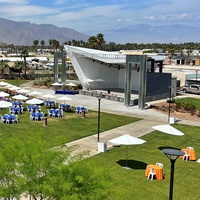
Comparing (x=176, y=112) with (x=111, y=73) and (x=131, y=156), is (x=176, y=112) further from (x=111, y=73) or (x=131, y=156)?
(x=111, y=73)

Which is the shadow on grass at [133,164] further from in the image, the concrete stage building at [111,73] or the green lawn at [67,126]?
the concrete stage building at [111,73]

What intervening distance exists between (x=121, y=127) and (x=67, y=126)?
15.6ft

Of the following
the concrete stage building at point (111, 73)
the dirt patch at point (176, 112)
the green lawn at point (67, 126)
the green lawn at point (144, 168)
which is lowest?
the green lawn at point (144, 168)

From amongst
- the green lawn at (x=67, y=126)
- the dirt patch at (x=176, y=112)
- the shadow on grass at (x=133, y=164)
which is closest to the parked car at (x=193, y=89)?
the dirt patch at (x=176, y=112)

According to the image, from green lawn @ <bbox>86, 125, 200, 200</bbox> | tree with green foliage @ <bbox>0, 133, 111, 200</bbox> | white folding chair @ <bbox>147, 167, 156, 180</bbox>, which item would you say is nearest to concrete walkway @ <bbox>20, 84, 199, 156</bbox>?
green lawn @ <bbox>86, 125, 200, 200</bbox>

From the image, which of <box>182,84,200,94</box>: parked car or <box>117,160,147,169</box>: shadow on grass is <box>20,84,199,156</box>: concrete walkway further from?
<box>182,84,200,94</box>: parked car

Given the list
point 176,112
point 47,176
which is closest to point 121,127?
point 176,112

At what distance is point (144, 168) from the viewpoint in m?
19.1

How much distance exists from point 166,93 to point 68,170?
128 ft

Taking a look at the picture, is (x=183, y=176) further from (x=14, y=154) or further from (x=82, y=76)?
(x=82, y=76)

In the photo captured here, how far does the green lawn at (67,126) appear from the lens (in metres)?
25.8

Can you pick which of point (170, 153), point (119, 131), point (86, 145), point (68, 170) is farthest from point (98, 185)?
point (119, 131)

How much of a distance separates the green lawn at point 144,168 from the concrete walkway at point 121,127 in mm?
1549

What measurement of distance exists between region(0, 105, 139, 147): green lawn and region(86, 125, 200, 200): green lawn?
463cm
